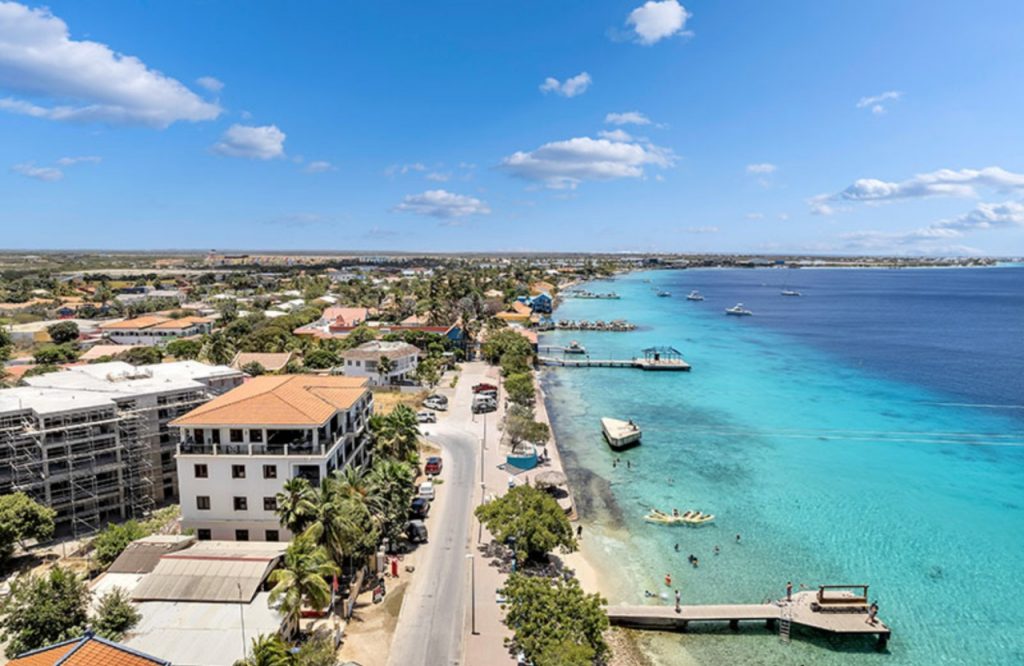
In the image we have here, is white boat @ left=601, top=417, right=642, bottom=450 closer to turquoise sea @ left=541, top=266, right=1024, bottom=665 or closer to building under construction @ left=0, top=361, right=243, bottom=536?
turquoise sea @ left=541, top=266, right=1024, bottom=665

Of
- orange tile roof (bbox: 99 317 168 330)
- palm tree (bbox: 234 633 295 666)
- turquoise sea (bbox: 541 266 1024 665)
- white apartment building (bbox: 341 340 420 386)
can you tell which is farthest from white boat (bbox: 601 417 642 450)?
orange tile roof (bbox: 99 317 168 330)

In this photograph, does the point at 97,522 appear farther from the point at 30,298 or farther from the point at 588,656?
the point at 30,298

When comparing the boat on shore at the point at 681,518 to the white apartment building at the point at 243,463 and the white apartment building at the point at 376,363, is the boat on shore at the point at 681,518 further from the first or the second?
the white apartment building at the point at 376,363

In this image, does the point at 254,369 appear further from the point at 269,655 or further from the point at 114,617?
the point at 269,655

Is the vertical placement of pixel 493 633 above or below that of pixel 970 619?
above

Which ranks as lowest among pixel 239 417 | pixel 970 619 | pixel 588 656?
pixel 970 619

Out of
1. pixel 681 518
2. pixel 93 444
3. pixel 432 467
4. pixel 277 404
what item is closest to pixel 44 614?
pixel 277 404

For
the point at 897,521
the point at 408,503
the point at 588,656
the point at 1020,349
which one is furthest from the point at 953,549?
the point at 1020,349
